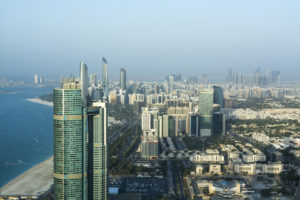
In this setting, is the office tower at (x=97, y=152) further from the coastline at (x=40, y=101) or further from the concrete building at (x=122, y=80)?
the concrete building at (x=122, y=80)

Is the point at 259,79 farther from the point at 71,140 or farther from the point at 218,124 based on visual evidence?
the point at 71,140

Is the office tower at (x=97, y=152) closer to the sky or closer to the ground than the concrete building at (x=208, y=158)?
closer to the sky

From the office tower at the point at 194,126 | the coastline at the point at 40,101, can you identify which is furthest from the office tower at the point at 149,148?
the coastline at the point at 40,101

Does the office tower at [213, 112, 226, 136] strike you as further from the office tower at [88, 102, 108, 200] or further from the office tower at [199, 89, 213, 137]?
the office tower at [88, 102, 108, 200]

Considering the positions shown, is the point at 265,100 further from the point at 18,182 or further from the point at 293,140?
the point at 18,182

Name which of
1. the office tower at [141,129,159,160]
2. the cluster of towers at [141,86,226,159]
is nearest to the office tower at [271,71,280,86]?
the cluster of towers at [141,86,226,159]

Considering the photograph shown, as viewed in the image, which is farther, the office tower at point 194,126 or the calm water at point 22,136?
the office tower at point 194,126

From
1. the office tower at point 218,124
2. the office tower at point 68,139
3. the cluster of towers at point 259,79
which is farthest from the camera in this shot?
the cluster of towers at point 259,79
